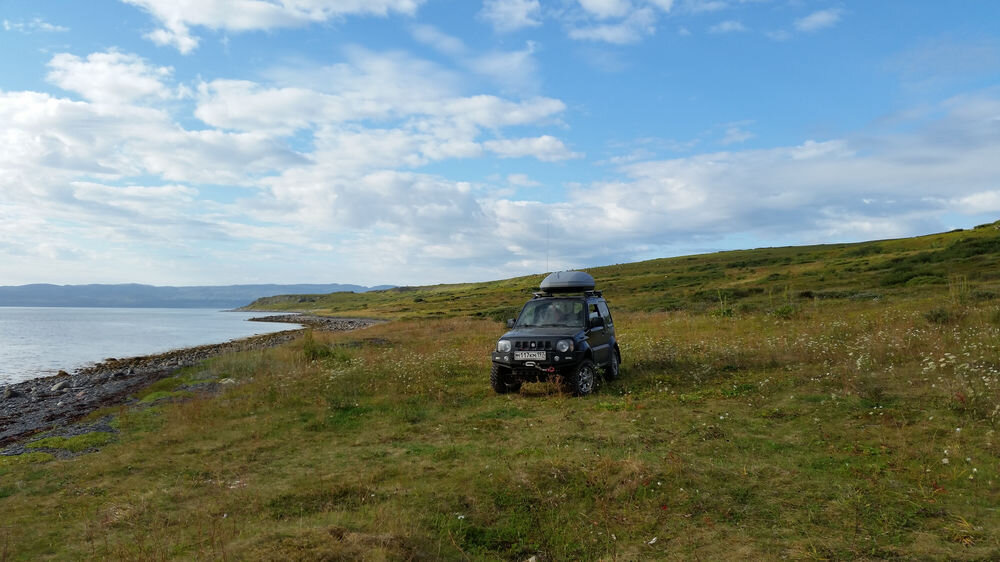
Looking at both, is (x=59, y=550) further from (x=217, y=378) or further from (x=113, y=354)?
(x=113, y=354)

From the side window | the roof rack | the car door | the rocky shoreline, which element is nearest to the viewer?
the car door

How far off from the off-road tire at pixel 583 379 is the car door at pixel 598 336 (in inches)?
17.0

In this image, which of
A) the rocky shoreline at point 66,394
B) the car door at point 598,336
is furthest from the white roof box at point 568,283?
the rocky shoreline at point 66,394

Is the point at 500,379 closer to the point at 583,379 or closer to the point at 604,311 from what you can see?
the point at 583,379

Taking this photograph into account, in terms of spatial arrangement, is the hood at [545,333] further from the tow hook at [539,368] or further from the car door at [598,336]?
the tow hook at [539,368]

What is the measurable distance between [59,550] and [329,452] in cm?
395

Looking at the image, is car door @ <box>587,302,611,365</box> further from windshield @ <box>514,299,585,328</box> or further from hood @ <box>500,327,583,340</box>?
hood @ <box>500,327,583,340</box>

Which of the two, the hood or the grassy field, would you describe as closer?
the grassy field

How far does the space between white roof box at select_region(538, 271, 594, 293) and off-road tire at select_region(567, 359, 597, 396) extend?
9.64 feet

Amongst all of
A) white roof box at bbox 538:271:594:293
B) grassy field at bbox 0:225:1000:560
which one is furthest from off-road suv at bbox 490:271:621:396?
grassy field at bbox 0:225:1000:560

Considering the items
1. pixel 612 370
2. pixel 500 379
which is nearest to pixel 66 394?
pixel 500 379

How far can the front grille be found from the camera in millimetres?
12961

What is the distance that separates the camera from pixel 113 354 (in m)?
41.1

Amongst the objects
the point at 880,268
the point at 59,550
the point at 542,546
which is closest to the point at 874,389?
the point at 542,546
